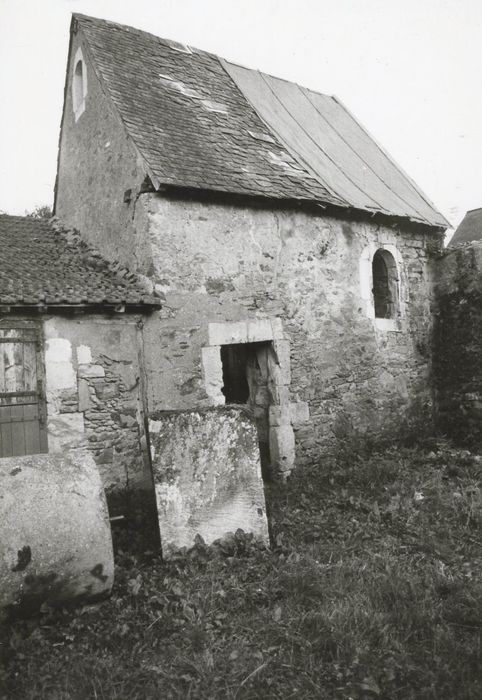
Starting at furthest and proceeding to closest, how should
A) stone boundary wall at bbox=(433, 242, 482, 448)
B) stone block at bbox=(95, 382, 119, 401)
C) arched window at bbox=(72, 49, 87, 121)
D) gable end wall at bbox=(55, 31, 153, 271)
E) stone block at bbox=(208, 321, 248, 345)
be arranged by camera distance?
stone boundary wall at bbox=(433, 242, 482, 448), arched window at bbox=(72, 49, 87, 121), gable end wall at bbox=(55, 31, 153, 271), stone block at bbox=(208, 321, 248, 345), stone block at bbox=(95, 382, 119, 401)

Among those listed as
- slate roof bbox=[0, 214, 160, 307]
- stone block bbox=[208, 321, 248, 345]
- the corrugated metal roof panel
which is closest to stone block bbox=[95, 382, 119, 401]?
slate roof bbox=[0, 214, 160, 307]

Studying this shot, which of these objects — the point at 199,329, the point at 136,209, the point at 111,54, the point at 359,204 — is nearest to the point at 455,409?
the point at 359,204

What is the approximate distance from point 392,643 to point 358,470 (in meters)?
4.14

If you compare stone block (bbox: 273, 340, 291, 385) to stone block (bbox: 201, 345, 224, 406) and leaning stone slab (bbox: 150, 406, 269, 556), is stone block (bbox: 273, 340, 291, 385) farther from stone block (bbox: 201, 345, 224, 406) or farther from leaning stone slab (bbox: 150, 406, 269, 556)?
leaning stone slab (bbox: 150, 406, 269, 556)

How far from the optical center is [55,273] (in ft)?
24.9

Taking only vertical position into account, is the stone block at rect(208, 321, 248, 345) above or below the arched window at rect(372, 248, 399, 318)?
below

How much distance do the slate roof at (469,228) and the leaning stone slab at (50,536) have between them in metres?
19.7

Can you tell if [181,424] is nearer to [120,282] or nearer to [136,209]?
[120,282]

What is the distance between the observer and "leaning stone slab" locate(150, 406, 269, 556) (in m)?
5.12

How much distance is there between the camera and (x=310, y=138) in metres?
10.6

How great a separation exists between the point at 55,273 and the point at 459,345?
23.6ft

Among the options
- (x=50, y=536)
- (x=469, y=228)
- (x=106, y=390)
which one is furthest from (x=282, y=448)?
(x=469, y=228)

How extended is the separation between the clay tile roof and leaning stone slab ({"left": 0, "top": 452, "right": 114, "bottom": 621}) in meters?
4.27

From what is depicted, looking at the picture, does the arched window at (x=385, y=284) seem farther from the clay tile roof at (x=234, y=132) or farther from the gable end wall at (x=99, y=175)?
the gable end wall at (x=99, y=175)
